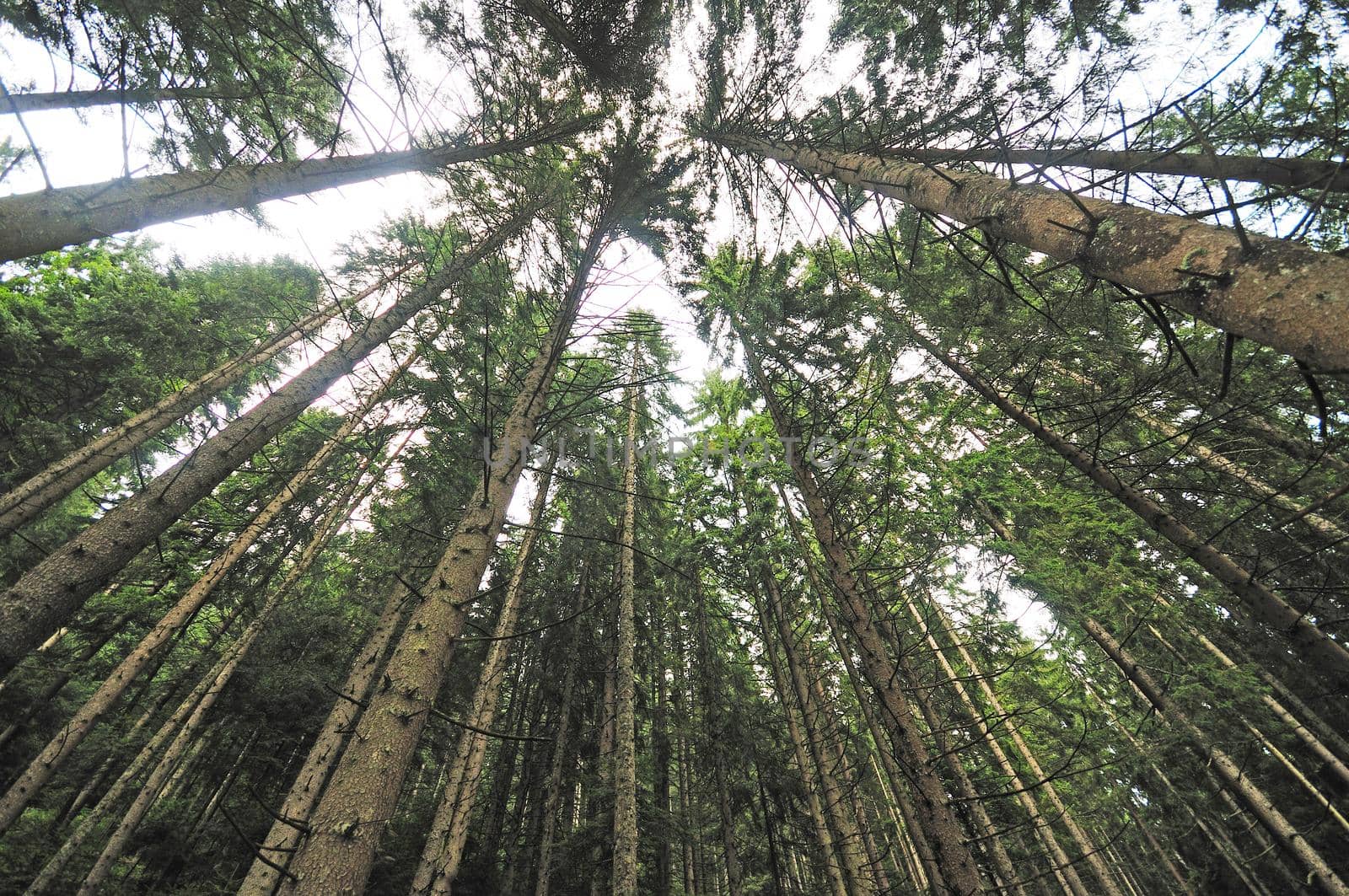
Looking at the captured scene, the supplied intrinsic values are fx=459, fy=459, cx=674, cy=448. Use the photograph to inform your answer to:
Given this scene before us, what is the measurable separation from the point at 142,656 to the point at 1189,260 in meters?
13.4

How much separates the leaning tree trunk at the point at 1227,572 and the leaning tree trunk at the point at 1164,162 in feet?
7.51

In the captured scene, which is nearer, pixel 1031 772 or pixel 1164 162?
pixel 1164 162

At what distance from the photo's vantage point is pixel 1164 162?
3.70 m

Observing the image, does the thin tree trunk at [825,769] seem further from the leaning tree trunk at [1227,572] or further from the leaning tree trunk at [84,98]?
the leaning tree trunk at [84,98]

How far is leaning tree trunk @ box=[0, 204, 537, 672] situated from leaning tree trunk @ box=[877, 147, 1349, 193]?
4677 mm

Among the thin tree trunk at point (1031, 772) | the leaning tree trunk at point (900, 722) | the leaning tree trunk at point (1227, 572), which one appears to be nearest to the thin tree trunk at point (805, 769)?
the thin tree trunk at point (1031, 772)

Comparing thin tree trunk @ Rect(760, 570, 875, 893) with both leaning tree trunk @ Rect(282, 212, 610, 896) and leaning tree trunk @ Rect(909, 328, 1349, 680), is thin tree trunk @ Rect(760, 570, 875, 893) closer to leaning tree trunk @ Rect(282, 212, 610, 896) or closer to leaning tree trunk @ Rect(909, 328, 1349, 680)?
leaning tree trunk @ Rect(909, 328, 1349, 680)

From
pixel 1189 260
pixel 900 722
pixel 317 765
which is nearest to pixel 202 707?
pixel 317 765

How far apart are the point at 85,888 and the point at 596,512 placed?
10.6m

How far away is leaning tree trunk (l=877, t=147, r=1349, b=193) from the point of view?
9.22 feet

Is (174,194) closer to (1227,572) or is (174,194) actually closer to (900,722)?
(900,722)

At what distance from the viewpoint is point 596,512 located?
41.0ft

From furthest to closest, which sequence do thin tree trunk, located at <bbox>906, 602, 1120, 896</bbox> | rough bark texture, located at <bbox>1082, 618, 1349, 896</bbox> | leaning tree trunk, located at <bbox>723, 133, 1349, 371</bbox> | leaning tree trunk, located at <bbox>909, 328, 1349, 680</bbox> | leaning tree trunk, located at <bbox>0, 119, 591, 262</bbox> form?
thin tree trunk, located at <bbox>906, 602, 1120, 896</bbox>, rough bark texture, located at <bbox>1082, 618, 1349, 896</bbox>, leaning tree trunk, located at <bbox>909, 328, 1349, 680</bbox>, leaning tree trunk, located at <bbox>0, 119, 591, 262</bbox>, leaning tree trunk, located at <bbox>723, 133, 1349, 371</bbox>

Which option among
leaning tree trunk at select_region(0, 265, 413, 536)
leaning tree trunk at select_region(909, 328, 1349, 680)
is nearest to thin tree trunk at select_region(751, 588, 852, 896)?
leaning tree trunk at select_region(909, 328, 1349, 680)
